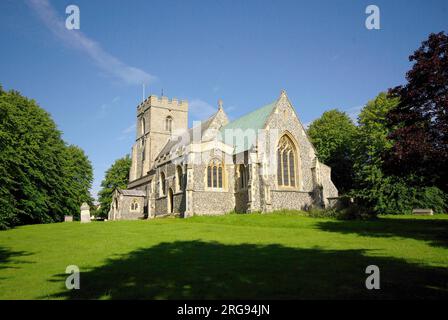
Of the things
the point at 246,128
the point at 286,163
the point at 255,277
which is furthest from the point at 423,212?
the point at 255,277

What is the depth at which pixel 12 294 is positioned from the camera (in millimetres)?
7332

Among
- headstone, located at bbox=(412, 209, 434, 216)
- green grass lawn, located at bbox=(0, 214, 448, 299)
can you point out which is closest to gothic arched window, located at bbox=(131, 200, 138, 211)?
green grass lawn, located at bbox=(0, 214, 448, 299)

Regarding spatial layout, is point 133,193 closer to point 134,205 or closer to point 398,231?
point 134,205

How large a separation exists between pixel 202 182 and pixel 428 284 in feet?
85.2

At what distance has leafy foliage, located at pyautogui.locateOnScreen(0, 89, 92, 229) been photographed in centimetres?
2500

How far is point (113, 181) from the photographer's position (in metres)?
61.6

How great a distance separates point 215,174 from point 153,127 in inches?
906

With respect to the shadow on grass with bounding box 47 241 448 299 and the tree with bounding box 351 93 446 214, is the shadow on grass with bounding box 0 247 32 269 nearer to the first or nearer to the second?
the shadow on grass with bounding box 47 241 448 299

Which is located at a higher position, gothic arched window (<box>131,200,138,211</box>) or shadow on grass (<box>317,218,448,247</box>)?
gothic arched window (<box>131,200,138,211</box>)

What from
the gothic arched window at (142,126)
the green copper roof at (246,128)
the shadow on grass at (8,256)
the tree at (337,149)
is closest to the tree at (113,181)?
the gothic arched window at (142,126)

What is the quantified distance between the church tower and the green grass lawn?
35.8 m

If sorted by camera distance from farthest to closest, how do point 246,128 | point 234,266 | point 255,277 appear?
point 246,128
point 234,266
point 255,277

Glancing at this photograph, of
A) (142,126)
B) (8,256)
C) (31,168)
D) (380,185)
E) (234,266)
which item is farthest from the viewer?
(142,126)
